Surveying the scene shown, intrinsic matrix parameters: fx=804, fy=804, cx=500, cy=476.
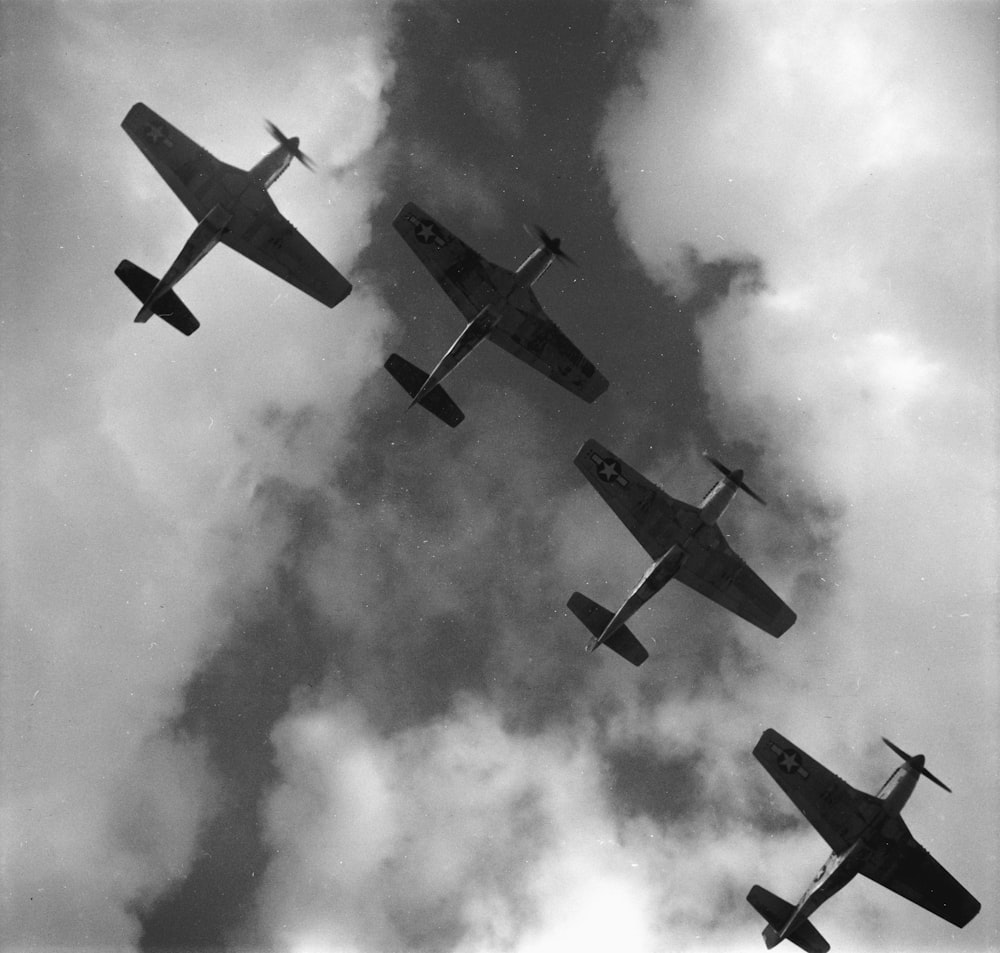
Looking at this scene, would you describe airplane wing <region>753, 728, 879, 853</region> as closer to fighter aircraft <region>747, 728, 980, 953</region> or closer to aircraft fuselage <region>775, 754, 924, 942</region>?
fighter aircraft <region>747, 728, 980, 953</region>

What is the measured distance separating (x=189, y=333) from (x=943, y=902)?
2213 inches

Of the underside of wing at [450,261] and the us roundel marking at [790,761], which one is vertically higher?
the underside of wing at [450,261]

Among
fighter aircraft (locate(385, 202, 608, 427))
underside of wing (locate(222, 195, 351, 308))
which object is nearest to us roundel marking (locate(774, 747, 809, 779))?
fighter aircraft (locate(385, 202, 608, 427))

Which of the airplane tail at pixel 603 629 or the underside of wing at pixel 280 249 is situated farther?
the airplane tail at pixel 603 629

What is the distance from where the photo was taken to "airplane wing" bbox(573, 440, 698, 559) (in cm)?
4794

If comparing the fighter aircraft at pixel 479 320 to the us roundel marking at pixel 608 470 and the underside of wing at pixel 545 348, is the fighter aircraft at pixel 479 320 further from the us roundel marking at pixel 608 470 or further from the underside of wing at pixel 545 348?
the us roundel marking at pixel 608 470

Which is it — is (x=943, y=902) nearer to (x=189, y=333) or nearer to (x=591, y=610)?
(x=591, y=610)

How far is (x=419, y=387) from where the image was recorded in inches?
1919

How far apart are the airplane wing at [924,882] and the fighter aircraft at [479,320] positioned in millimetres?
32774

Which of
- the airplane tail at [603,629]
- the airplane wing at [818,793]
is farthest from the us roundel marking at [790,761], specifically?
the airplane tail at [603,629]

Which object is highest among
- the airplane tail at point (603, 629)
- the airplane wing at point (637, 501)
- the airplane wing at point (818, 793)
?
the airplane wing at point (637, 501)

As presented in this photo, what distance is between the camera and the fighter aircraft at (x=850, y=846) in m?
46.2

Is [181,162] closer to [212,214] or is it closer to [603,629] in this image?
[212,214]

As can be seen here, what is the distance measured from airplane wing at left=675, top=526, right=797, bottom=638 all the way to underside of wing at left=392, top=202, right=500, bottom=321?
20198 mm
